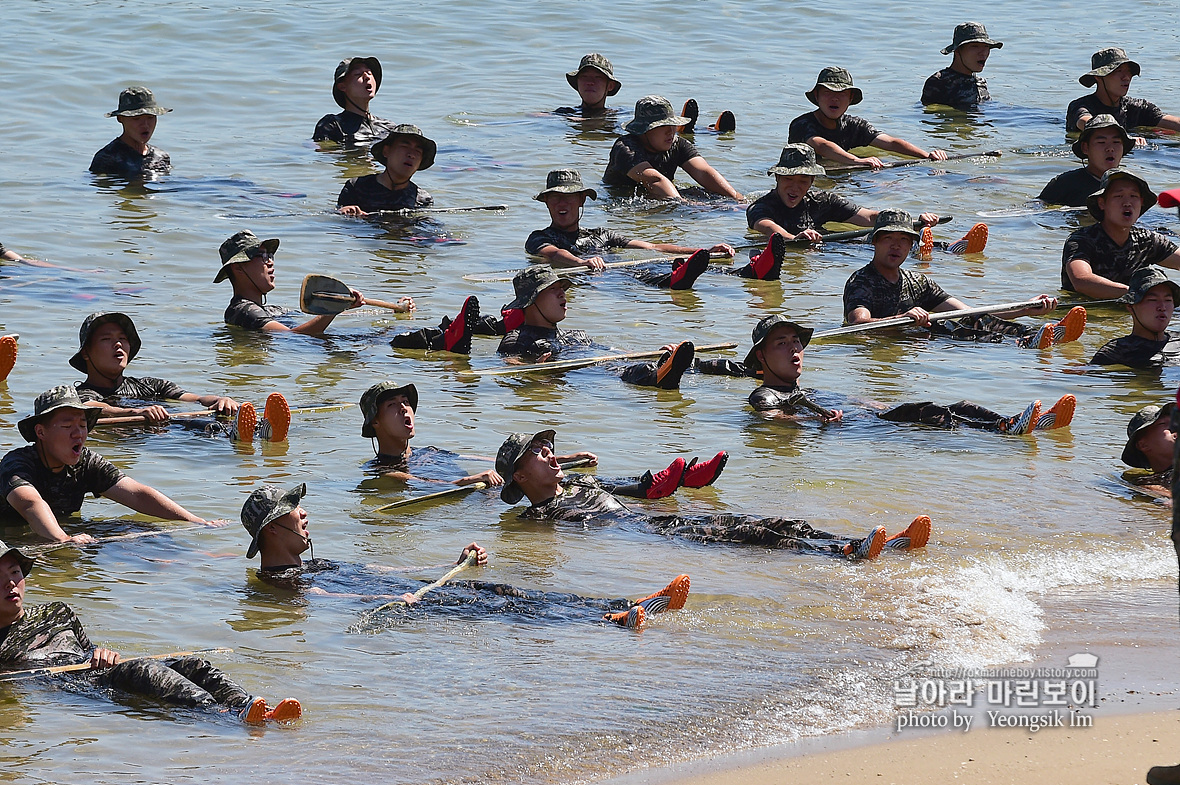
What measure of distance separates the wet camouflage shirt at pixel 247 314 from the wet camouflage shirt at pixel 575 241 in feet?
10.9

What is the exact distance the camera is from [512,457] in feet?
32.7

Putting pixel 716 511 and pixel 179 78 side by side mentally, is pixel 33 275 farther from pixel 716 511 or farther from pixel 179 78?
pixel 179 78

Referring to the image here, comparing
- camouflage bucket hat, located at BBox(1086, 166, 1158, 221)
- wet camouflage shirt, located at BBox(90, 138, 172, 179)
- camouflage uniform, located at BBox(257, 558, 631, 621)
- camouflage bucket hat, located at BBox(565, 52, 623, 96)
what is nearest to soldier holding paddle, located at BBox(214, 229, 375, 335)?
camouflage uniform, located at BBox(257, 558, 631, 621)

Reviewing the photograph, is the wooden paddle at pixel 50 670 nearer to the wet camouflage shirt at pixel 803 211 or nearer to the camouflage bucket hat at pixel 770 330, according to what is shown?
the camouflage bucket hat at pixel 770 330

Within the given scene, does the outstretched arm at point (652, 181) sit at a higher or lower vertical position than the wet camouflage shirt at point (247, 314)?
higher

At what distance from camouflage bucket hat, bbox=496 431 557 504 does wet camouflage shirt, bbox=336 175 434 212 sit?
8.51 m

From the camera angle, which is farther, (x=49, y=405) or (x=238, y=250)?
(x=238, y=250)

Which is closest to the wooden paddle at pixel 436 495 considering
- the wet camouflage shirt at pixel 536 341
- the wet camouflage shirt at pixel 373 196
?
the wet camouflage shirt at pixel 536 341

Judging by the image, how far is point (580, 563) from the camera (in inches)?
364

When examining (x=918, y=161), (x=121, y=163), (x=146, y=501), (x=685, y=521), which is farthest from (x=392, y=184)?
(x=685, y=521)

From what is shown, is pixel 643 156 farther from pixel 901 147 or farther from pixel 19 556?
pixel 19 556

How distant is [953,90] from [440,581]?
17.7 meters

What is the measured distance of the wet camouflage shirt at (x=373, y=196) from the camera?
59.1 ft

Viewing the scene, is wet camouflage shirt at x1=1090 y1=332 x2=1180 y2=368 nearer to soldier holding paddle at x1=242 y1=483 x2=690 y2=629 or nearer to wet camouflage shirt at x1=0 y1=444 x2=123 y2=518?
soldier holding paddle at x1=242 y1=483 x2=690 y2=629
